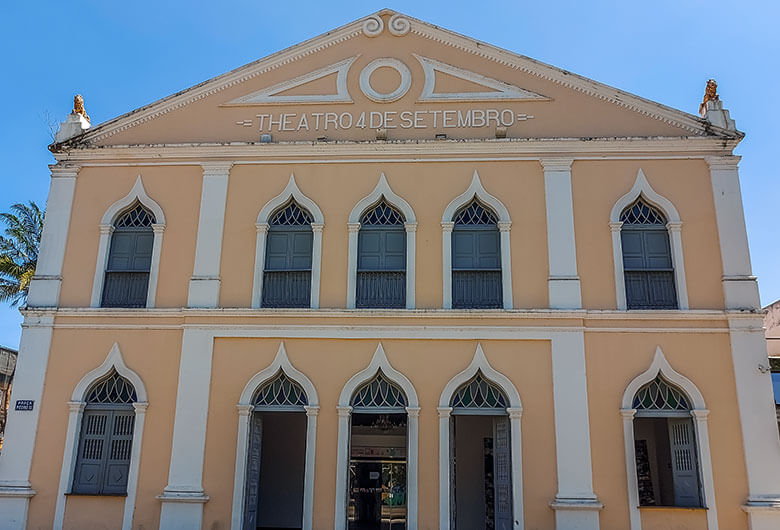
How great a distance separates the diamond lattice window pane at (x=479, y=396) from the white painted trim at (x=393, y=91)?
18.9 ft

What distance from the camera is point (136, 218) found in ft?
46.3

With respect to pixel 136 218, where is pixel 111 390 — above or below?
below

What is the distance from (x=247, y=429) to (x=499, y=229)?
5.84 metres

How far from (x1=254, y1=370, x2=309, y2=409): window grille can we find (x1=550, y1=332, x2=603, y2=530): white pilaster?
452 cm

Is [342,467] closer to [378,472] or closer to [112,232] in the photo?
[378,472]

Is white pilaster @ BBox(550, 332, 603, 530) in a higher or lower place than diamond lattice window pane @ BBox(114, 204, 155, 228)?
lower

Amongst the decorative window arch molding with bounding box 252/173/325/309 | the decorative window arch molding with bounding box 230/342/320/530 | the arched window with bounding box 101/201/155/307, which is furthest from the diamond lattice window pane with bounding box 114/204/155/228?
the decorative window arch molding with bounding box 230/342/320/530

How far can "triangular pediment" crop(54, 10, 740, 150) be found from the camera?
13.9 meters

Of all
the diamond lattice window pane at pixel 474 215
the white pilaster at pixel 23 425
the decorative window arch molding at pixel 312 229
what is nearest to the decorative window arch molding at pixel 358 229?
the decorative window arch molding at pixel 312 229

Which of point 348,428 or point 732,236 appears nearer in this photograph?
point 348,428

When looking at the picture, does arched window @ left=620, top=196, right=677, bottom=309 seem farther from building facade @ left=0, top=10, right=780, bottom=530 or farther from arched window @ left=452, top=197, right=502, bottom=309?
arched window @ left=452, top=197, right=502, bottom=309

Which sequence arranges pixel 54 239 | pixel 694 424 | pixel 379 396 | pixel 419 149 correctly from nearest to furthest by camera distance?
pixel 694 424
pixel 379 396
pixel 419 149
pixel 54 239

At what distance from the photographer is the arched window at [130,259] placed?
13.6 metres

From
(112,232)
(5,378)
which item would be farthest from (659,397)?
(5,378)
